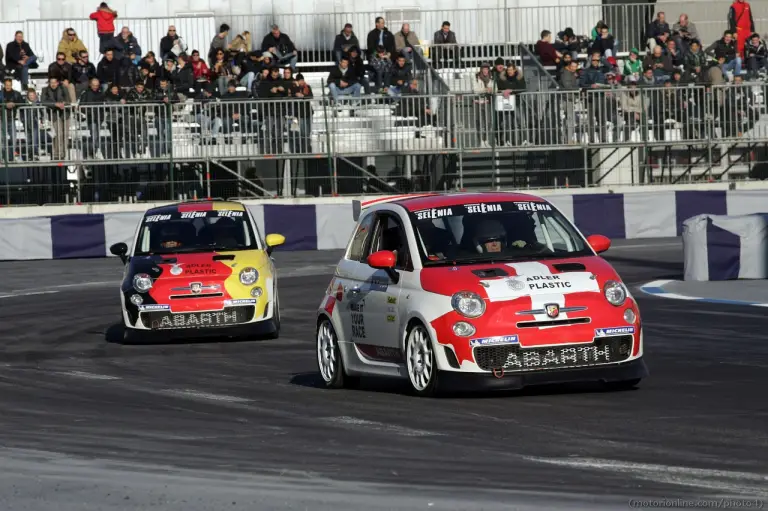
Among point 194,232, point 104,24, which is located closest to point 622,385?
point 194,232

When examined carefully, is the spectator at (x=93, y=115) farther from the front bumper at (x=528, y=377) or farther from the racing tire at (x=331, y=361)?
the front bumper at (x=528, y=377)

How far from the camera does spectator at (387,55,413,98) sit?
104ft

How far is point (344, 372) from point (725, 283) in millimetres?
9626

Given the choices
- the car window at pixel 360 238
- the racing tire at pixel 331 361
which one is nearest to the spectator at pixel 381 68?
the car window at pixel 360 238

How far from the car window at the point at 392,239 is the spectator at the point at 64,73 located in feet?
64.3

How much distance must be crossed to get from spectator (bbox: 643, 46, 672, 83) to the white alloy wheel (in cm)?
2125

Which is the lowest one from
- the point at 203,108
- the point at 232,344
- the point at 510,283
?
the point at 232,344

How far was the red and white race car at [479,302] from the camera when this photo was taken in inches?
418

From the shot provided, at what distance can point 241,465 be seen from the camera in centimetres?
813

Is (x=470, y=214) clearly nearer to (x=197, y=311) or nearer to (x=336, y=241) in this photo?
(x=197, y=311)

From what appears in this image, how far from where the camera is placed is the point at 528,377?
34.7 ft

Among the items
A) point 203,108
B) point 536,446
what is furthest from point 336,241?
point 536,446

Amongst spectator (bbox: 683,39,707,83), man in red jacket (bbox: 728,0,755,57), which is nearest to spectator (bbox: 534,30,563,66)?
spectator (bbox: 683,39,707,83)

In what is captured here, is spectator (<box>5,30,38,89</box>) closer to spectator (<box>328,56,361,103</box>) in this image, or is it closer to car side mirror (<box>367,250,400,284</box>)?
spectator (<box>328,56,361,103</box>)
